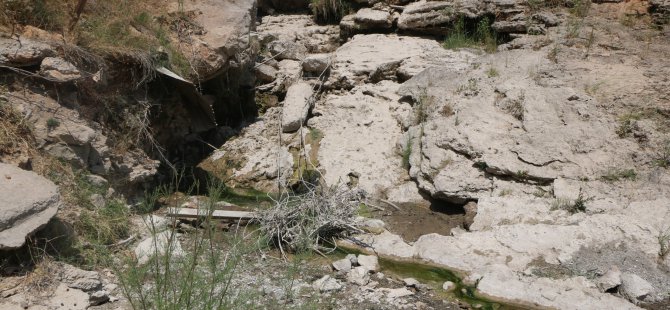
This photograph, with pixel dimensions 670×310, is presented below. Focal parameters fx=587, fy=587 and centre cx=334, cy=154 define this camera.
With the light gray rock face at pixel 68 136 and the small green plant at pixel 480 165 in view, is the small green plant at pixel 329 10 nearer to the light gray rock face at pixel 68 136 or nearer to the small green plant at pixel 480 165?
A: the small green plant at pixel 480 165

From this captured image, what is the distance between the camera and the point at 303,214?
4.87 metres

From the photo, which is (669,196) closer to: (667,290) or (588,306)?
(667,290)

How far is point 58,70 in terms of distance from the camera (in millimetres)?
4656

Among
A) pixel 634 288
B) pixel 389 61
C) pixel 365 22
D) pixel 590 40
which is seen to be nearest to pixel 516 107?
pixel 590 40

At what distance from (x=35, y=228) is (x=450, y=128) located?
12.6 feet

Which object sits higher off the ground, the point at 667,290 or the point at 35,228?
the point at 35,228

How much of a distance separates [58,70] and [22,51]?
28 centimetres

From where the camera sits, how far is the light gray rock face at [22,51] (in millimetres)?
4441

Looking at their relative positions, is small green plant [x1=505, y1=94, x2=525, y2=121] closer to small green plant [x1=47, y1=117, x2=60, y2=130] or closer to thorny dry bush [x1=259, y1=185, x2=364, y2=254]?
thorny dry bush [x1=259, y1=185, x2=364, y2=254]

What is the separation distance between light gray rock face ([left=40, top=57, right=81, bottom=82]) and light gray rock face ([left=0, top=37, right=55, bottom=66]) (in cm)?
6

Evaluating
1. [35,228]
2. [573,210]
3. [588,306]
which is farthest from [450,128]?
[35,228]

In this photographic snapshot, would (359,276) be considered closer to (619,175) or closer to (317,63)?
(619,175)

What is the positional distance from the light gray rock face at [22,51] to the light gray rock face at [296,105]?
276cm

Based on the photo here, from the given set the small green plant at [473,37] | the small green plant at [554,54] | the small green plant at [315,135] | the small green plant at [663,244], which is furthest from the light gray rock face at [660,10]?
the small green plant at [315,135]
